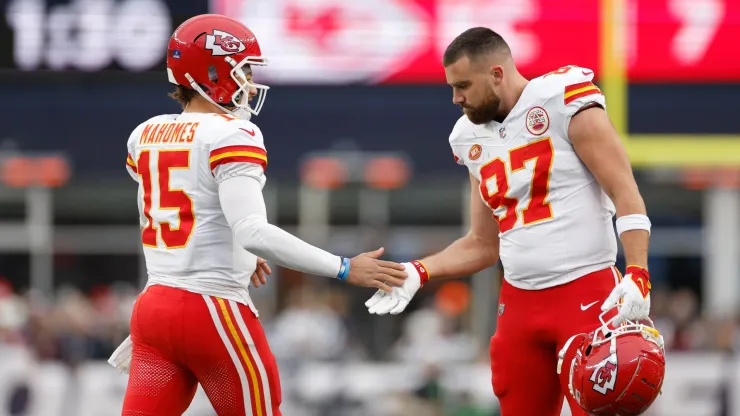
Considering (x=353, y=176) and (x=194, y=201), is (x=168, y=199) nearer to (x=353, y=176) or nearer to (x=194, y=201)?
(x=194, y=201)

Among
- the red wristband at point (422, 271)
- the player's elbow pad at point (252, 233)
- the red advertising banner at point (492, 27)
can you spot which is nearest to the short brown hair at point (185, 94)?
the player's elbow pad at point (252, 233)

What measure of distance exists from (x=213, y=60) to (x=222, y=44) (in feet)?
0.23

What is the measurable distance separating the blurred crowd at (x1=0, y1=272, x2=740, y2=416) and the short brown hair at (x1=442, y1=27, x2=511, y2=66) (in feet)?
18.6

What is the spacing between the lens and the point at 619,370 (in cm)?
427

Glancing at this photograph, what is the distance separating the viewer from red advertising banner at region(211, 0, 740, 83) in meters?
10.8

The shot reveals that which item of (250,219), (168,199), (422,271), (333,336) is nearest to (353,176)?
(333,336)

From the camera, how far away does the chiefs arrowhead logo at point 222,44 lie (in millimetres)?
4629

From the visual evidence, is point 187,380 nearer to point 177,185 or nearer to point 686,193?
point 177,185

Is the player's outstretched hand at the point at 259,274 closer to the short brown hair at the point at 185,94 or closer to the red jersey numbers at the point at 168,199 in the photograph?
the red jersey numbers at the point at 168,199

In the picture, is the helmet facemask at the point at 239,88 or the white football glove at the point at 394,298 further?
the white football glove at the point at 394,298

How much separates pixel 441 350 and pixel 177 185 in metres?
7.03

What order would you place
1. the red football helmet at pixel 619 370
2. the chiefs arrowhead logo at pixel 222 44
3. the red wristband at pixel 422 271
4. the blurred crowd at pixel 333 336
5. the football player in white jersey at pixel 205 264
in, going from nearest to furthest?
the red football helmet at pixel 619 370 < the football player in white jersey at pixel 205 264 < the chiefs arrowhead logo at pixel 222 44 < the red wristband at pixel 422 271 < the blurred crowd at pixel 333 336

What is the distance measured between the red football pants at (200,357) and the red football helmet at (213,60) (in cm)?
73

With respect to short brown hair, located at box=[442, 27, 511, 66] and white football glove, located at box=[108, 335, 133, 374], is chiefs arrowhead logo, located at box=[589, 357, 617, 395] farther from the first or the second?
white football glove, located at box=[108, 335, 133, 374]
